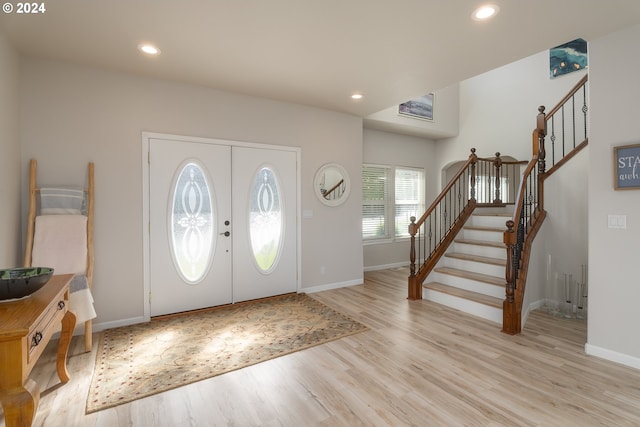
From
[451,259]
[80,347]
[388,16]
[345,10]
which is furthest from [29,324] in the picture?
[451,259]

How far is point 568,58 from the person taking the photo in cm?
518

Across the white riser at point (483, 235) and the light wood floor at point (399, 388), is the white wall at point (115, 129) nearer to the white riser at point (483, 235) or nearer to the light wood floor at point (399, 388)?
the light wood floor at point (399, 388)

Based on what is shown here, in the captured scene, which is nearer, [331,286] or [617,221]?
[617,221]

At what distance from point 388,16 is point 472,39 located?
890 millimetres

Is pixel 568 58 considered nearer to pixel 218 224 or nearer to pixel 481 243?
pixel 481 243

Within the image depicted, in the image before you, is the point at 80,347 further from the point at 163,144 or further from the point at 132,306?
the point at 163,144

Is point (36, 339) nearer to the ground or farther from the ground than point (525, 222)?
nearer to the ground

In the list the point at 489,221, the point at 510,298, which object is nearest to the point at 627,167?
the point at 510,298

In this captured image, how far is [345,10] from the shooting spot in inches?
92.4

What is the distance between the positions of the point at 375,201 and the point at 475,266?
2525 mm

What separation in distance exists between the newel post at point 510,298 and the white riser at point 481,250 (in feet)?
3.16

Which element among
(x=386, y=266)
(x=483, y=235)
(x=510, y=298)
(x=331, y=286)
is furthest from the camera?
(x=386, y=266)

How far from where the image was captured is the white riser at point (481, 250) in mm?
4289

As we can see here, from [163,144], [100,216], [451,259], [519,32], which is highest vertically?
[519,32]
